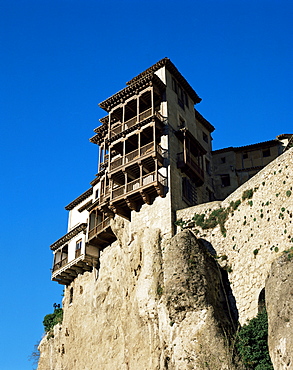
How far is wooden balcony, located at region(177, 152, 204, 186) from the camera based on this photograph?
1510 inches

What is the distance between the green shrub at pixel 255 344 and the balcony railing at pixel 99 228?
16.5m

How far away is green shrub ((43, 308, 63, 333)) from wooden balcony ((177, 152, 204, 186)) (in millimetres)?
19020

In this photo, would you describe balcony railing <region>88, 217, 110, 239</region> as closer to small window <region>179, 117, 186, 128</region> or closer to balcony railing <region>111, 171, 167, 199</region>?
balcony railing <region>111, 171, 167, 199</region>

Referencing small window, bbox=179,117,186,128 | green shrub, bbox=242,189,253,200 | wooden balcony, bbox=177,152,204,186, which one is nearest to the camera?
green shrub, bbox=242,189,253,200

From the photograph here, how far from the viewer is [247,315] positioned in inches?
1164

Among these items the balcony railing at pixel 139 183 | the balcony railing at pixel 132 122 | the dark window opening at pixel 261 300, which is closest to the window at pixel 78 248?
the balcony railing at pixel 139 183

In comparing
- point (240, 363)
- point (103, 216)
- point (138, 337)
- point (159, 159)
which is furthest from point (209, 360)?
point (103, 216)

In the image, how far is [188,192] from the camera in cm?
3856

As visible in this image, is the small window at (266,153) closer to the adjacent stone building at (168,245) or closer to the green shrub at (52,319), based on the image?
the adjacent stone building at (168,245)

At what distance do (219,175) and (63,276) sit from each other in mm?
16671

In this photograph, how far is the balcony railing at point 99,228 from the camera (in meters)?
42.1

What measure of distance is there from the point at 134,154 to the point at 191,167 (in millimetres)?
4218

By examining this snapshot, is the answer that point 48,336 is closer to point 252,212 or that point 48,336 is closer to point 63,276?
point 63,276

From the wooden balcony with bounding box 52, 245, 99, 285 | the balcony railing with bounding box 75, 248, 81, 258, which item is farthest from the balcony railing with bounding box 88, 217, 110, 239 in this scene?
the balcony railing with bounding box 75, 248, 81, 258
